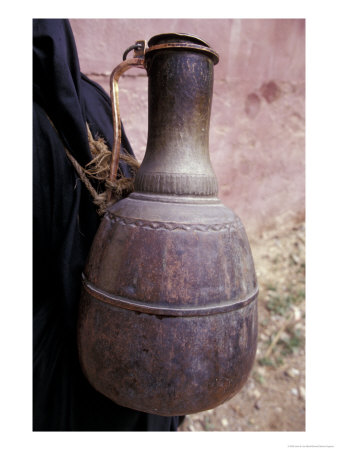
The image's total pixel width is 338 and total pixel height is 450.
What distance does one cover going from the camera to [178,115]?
0.83 m

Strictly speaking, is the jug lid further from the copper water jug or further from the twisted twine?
the twisted twine

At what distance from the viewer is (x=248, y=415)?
6.13 ft

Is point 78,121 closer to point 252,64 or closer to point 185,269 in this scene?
point 185,269

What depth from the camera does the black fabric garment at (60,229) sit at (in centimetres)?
86

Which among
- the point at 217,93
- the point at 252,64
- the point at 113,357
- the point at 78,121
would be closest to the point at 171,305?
the point at 113,357

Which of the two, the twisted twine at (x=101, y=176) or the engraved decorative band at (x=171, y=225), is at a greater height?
the twisted twine at (x=101, y=176)

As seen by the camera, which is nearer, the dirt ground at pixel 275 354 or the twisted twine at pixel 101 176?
the twisted twine at pixel 101 176

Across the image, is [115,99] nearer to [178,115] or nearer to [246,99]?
[178,115]

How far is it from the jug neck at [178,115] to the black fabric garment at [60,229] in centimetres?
22

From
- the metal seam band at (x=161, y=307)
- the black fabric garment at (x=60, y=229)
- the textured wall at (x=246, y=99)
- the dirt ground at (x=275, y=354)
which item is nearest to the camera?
the metal seam band at (x=161, y=307)

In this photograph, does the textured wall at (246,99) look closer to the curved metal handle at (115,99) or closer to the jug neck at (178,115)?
the curved metal handle at (115,99)

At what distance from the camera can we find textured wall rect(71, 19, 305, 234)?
1635 mm

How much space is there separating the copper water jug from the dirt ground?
1.25 m

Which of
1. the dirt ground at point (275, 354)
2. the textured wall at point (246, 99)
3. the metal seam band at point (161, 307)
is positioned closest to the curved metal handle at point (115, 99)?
the metal seam band at point (161, 307)
